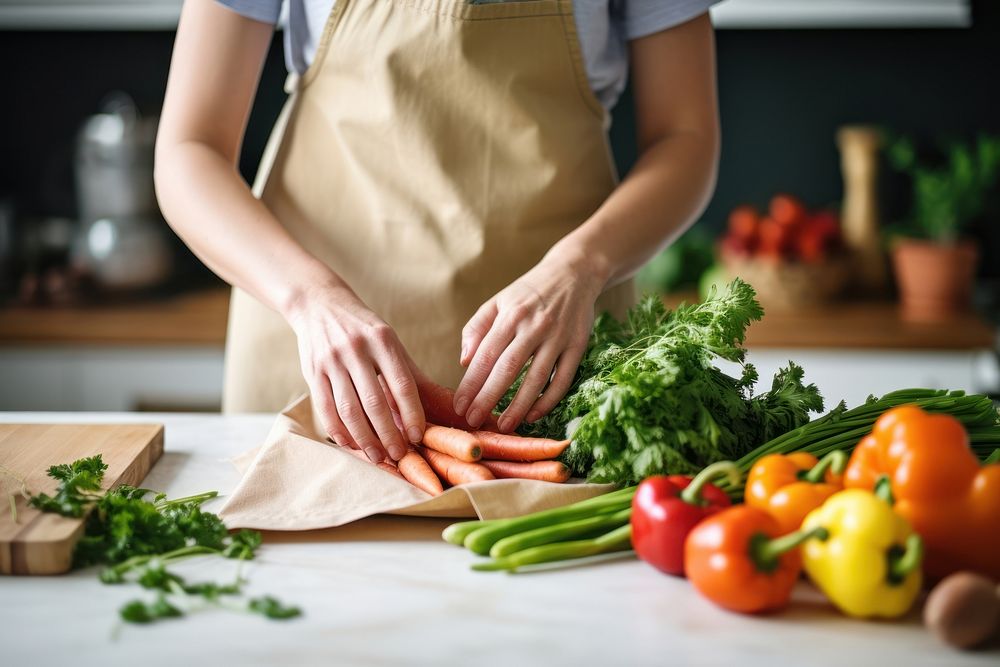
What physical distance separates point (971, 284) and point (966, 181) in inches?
11.2

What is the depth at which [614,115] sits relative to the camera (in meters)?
3.17

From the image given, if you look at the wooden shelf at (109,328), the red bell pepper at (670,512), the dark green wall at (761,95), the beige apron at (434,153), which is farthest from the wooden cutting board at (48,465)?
the dark green wall at (761,95)

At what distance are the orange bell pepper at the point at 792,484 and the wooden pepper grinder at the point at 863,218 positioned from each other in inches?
81.7

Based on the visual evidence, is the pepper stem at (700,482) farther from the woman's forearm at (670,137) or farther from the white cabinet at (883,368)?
the white cabinet at (883,368)

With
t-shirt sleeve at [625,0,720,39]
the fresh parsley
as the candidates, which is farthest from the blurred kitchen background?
the fresh parsley

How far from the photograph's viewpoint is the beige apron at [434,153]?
1.35 m

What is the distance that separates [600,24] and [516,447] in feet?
2.10

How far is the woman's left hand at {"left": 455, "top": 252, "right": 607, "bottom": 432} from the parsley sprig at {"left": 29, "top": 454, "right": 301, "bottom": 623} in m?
0.29

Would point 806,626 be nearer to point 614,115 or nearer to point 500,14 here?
point 500,14

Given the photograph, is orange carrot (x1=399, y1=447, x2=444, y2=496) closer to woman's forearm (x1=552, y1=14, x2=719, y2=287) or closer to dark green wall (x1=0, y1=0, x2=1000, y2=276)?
woman's forearm (x1=552, y1=14, x2=719, y2=287)

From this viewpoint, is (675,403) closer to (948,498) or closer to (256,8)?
(948,498)

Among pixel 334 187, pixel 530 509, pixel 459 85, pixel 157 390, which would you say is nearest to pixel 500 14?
pixel 459 85

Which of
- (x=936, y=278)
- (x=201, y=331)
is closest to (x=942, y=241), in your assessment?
(x=936, y=278)

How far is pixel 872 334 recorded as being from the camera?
2.48m
